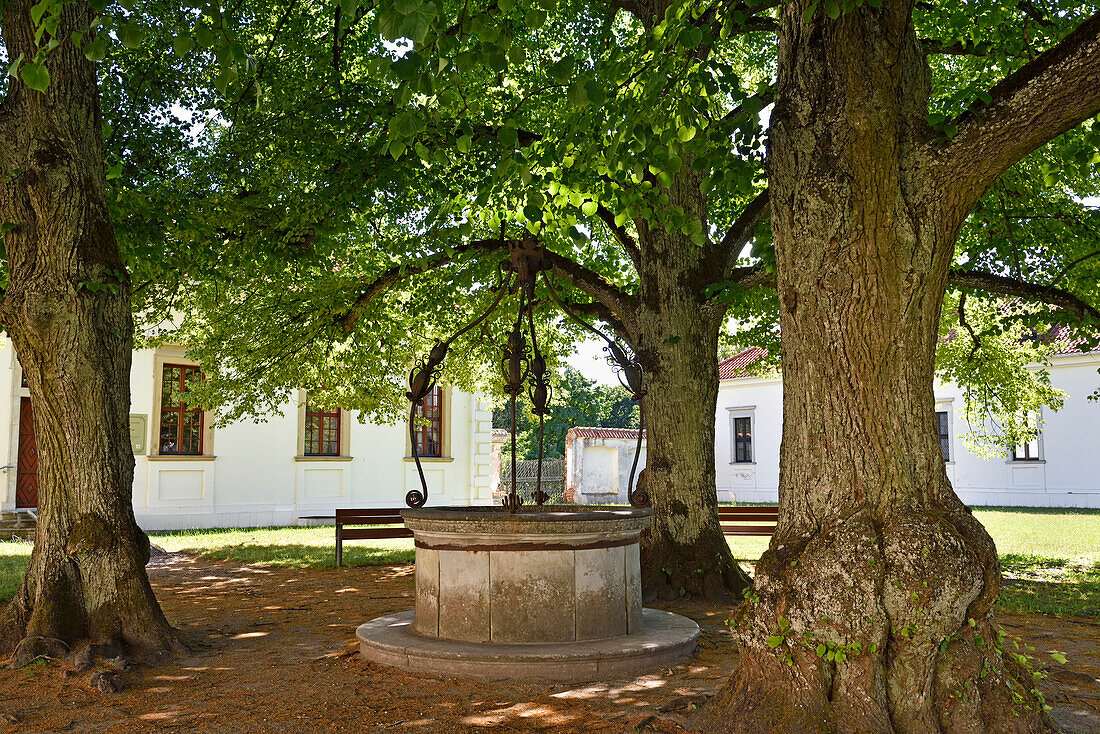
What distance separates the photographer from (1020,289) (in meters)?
9.68

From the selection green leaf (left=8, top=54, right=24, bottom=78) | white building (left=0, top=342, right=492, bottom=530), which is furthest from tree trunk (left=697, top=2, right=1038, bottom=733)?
white building (left=0, top=342, right=492, bottom=530)

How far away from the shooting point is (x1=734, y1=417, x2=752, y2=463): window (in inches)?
1309

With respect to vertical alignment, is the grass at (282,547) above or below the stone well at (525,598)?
below

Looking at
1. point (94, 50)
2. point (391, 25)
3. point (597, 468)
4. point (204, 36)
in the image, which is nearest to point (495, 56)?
point (391, 25)

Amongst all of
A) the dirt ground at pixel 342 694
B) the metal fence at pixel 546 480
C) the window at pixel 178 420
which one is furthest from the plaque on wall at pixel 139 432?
the metal fence at pixel 546 480

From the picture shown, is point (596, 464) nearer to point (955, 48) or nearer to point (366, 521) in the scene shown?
point (366, 521)

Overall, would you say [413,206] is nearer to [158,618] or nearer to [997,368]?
[158,618]

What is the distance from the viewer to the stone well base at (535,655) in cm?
571

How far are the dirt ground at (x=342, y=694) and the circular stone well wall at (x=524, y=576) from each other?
1.76ft

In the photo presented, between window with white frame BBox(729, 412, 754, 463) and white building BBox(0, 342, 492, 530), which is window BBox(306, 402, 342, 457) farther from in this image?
window with white frame BBox(729, 412, 754, 463)

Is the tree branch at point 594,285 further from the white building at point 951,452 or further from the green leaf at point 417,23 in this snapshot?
the white building at point 951,452

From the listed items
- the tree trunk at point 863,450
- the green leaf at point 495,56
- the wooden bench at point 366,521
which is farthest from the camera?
the wooden bench at point 366,521

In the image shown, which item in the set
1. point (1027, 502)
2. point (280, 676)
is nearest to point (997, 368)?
point (280, 676)

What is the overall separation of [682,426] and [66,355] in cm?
575
